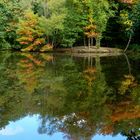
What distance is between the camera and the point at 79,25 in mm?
42500

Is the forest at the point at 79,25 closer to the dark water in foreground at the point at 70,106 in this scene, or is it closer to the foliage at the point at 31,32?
the foliage at the point at 31,32

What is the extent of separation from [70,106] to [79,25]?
97.5ft

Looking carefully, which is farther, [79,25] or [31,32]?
[31,32]

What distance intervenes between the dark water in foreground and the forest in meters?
19.8

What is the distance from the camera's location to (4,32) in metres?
46.8

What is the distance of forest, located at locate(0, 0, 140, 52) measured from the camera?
4119 centimetres

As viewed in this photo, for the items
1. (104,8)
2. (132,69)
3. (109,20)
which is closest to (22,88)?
(132,69)

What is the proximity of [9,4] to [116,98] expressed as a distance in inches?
1503

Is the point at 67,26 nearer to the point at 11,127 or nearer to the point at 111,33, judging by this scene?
the point at 111,33

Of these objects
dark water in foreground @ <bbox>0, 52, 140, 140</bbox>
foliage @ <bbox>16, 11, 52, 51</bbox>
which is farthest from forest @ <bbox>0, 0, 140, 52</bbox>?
dark water in foreground @ <bbox>0, 52, 140, 140</bbox>

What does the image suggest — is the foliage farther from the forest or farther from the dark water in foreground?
the dark water in foreground

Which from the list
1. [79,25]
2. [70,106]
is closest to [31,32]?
[79,25]

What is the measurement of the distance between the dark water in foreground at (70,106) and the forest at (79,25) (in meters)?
19.8

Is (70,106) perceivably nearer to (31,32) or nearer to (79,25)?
(79,25)
